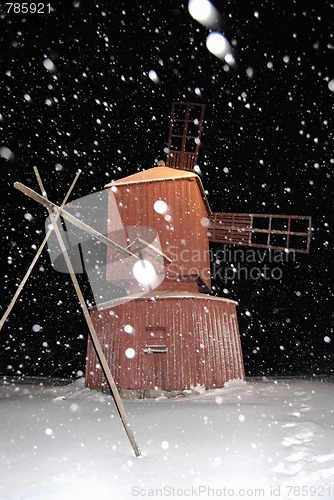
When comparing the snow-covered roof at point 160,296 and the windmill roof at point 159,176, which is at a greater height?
the windmill roof at point 159,176

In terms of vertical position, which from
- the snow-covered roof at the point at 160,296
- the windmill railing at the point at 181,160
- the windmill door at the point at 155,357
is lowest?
the windmill door at the point at 155,357

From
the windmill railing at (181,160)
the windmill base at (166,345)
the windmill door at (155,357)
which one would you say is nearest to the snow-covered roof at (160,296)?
the windmill base at (166,345)

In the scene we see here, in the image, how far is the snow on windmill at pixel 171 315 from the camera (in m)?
11.2

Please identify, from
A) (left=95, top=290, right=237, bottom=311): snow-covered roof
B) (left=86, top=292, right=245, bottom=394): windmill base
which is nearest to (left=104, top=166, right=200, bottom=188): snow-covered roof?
(left=95, top=290, right=237, bottom=311): snow-covered roof

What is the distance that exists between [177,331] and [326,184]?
35.1 m

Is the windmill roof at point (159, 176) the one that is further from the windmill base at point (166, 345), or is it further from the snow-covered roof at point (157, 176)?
the windmill base at point (166, 345)

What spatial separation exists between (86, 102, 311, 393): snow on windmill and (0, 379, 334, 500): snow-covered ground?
1331mm

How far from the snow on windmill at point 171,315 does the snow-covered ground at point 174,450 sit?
1.33 meters

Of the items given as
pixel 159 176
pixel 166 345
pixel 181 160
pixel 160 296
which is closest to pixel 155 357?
pixel 166 345

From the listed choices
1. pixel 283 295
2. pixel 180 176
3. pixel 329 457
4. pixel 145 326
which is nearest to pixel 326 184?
pixel 283 295

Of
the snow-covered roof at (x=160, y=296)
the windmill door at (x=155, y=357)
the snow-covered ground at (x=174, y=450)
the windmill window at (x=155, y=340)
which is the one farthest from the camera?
the snow-covered roof at (x=160, y=296)

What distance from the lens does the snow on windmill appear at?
11219mm

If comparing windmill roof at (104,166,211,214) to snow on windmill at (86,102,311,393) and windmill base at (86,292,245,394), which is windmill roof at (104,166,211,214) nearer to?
snow on windmill at (86,102,311,393)

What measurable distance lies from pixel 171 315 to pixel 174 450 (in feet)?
17.7
